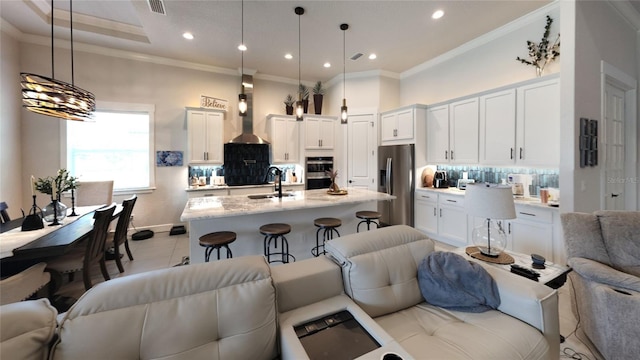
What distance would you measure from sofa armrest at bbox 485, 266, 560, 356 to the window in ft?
18.9

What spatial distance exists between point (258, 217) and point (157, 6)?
3.14 meters

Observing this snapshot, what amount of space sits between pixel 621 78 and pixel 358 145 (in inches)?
160

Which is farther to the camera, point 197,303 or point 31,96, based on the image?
point 31,96

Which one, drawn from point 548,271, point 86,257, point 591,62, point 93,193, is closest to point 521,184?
point 591,62

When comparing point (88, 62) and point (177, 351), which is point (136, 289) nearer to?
point (177, 351)

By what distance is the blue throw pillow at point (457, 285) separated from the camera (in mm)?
1510

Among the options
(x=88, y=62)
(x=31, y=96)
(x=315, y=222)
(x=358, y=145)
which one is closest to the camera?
(x=31, y=96)

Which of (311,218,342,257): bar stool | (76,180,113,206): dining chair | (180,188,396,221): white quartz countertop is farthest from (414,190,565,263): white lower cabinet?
(76,180,113,206): dining chair

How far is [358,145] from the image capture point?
5473 millimetres

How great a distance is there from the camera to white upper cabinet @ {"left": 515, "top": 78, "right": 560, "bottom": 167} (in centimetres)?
306

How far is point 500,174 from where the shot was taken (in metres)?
3.96

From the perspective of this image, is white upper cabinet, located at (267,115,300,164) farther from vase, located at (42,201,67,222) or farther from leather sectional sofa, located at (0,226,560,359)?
leather sectional sofa, located at (0,226,560,359)

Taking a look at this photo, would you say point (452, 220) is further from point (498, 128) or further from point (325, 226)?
point (325, 226)

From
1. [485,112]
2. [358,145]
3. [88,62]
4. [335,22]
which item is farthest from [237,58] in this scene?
[485,112]
